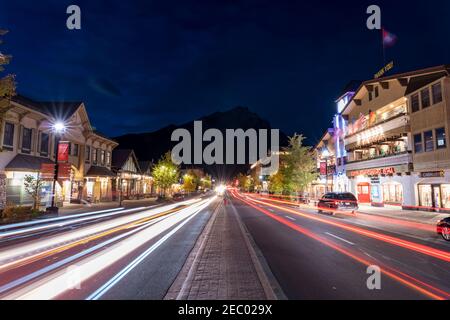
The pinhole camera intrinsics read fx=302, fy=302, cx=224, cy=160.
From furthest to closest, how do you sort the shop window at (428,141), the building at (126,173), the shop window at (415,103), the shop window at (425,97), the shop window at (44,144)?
1. the building at (126,173)
2. the shop window at (44,144)
3. the shop window at (415,103)
4. the shop window at (425,97)
5. the shop window at (428,141)

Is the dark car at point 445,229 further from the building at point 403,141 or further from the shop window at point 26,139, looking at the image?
the shop window at point 26,139

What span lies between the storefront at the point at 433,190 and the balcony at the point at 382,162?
100 inches

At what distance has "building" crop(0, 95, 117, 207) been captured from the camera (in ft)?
81.3

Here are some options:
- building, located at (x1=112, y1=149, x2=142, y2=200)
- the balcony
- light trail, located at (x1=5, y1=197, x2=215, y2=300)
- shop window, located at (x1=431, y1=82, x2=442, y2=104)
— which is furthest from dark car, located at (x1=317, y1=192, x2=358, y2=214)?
building, located at (x1=112, y1=149, x2=142, y2=200)

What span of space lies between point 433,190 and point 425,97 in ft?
26.9

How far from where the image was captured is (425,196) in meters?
27.5

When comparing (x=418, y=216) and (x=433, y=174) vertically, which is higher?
(x=433, y=174)

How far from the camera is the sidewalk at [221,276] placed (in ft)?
19.0

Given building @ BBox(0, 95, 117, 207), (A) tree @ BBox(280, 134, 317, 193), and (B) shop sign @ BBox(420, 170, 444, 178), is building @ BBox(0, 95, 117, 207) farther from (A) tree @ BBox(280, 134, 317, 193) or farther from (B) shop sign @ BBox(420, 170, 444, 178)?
(B) shop sign @ BBox(420, 170, 444, 178)

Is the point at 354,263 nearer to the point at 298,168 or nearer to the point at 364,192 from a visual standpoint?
the point at 364,192

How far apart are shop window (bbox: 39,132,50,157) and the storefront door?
3719cm

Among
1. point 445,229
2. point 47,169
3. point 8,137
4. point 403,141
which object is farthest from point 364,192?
point 8,137

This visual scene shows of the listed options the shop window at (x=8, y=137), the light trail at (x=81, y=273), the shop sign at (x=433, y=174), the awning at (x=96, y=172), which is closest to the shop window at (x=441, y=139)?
the shop sign at (x=433, y=174)
